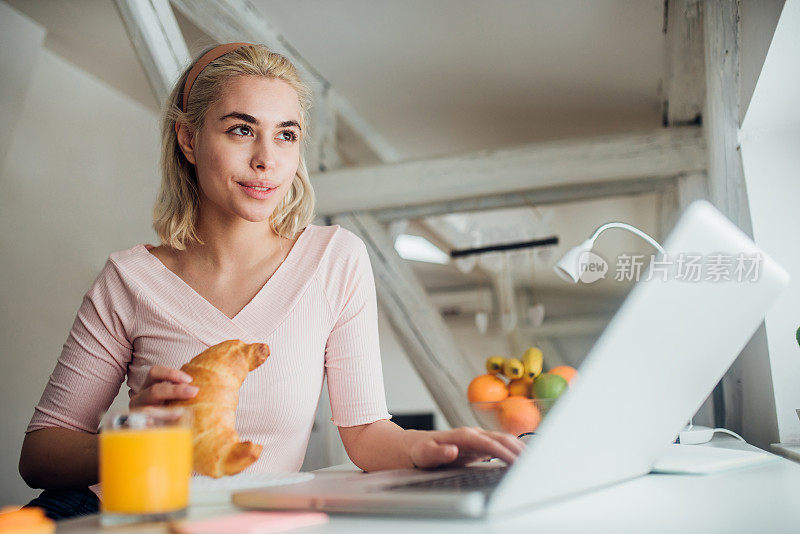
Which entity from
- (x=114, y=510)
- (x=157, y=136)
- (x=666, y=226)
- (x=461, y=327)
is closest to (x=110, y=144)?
(x=157, y=136)

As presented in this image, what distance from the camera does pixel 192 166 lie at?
145 centimetres

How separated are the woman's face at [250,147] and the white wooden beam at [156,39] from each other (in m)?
0.89

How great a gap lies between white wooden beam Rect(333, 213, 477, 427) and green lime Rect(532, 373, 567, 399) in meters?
0.96

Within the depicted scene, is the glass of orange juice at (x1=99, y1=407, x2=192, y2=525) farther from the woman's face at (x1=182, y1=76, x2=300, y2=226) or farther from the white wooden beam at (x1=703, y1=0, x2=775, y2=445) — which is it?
the white wooden beam at (x1=703, y1=0, x2=775, y2=445)

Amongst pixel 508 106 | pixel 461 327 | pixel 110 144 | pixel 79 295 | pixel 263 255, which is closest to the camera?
pixel 263 255

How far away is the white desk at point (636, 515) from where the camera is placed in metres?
0.52

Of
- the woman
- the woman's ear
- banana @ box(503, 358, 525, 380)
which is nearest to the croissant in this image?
the woman

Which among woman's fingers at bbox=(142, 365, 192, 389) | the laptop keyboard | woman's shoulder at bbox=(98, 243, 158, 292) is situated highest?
woman's shoulder at bbox=(98, 243, 158, 292)

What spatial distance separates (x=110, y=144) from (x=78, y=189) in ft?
0.94

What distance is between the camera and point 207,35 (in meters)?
2.56

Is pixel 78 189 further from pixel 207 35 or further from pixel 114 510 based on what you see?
pixel 114 510

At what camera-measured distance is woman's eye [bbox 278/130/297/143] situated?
1.29 metres

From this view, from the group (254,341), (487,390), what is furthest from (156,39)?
(487,390)

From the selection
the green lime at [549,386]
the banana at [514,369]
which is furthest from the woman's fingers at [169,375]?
the banana at [514,369]
